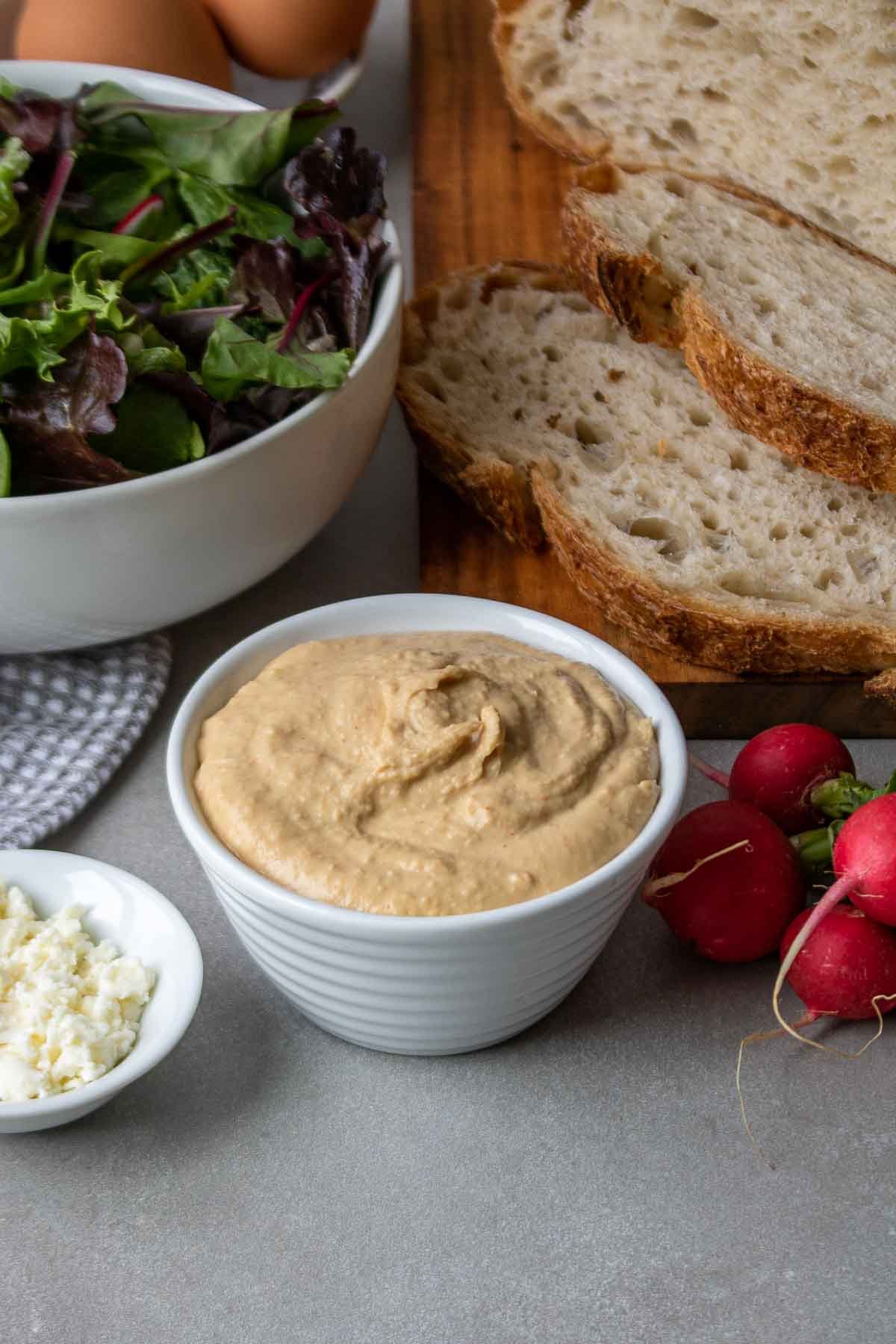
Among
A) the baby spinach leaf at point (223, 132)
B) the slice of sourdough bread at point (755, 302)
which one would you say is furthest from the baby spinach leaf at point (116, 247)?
the slice of sourdough bread at point (755, 302)

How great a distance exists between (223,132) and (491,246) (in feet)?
3.20

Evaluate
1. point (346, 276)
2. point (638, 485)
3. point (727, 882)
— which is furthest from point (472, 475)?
point (727, 882)

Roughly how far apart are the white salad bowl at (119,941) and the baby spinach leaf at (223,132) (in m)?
1.22

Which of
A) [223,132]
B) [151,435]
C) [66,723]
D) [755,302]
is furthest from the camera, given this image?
[755,302]

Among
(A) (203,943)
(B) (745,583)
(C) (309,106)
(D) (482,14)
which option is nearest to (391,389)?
(C) (309,106)

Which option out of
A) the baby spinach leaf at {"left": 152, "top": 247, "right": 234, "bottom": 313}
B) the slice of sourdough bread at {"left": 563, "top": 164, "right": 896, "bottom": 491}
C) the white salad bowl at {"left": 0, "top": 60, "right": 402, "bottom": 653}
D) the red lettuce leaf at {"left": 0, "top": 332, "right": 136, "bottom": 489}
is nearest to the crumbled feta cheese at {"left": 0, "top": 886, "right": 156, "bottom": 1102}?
the white salad bowl at {"left": 0, "top": 60, "right": 402, "bottom": 653}

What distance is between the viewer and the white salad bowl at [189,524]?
2.02 meters

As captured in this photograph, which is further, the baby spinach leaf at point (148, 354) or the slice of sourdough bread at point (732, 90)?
the slice of sourdough bread at point (732, 90)

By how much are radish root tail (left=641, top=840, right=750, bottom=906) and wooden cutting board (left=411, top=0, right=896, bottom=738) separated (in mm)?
451

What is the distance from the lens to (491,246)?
3.25m

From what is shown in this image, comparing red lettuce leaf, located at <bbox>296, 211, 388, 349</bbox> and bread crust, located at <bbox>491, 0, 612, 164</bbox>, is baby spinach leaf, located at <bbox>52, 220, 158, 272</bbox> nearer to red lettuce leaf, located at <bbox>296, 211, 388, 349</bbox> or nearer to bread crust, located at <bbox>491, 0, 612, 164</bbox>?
red lettuce leaf, located at <bbox>296, 211, 388, 349</bbox>

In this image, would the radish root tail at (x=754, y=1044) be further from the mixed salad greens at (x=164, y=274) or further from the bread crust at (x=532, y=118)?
the bread crust at (x=532, y=118)

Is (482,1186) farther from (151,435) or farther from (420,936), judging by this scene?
(151,435)

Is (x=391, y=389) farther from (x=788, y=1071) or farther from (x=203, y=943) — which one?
(x=788, y=1071)
